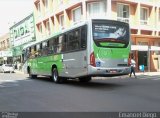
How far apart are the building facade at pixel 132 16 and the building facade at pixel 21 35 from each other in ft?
33.6

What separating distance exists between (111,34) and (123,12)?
65.4 ft

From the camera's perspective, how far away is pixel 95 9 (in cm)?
3216

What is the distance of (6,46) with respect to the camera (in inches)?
2776

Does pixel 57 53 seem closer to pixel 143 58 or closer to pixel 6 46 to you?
pixel 143 58

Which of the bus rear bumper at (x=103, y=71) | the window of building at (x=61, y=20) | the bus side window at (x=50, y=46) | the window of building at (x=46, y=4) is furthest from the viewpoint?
the window of building at (x=46, y=4)

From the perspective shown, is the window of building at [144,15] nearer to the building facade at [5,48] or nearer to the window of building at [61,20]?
the window of building at [61,20]

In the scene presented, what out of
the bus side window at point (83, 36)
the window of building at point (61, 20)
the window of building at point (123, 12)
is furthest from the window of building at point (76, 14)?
the bus side window at point (83, 36)

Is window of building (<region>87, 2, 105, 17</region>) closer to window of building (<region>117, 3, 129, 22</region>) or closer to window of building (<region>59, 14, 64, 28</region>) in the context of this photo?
window of building (<region>117, 3, 129, 22</region>)

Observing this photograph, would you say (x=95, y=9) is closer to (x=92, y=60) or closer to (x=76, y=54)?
(x=76, y=54)

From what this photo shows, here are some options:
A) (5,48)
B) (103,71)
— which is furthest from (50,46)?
(5,48)

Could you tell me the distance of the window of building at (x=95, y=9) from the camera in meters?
32.0

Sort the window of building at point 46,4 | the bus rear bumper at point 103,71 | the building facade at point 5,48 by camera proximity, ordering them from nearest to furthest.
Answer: the bus rear bumper at point 103,71, the window of building at point 46,4, the building facade at point 5,48

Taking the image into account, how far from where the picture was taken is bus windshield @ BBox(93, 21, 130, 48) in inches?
557

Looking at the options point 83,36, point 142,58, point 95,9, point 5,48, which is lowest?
point 142,58
